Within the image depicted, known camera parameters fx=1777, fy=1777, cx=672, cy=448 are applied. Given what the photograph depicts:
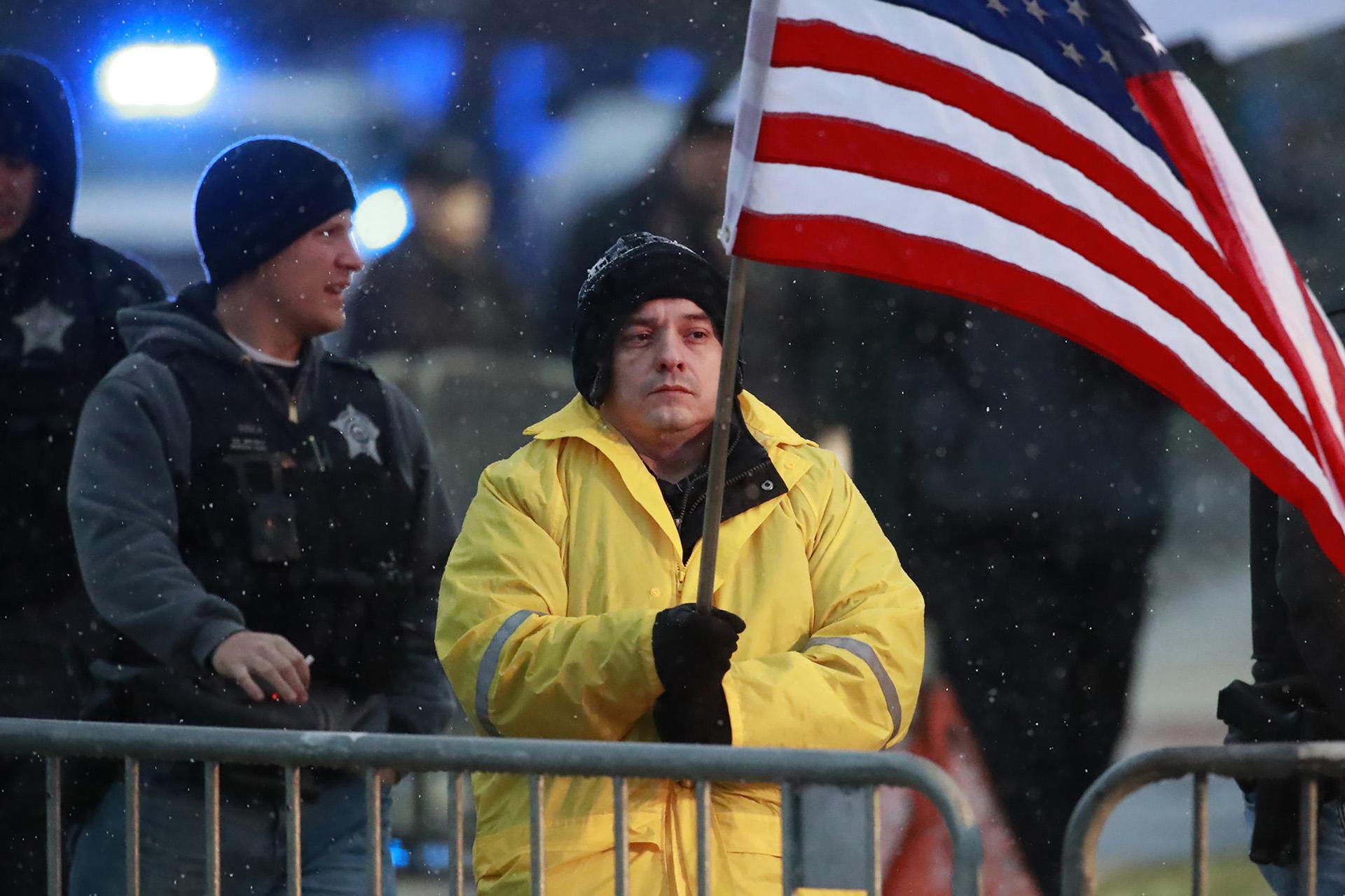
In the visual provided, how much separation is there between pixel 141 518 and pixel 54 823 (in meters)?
1.00

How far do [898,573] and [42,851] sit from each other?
6.94 ft

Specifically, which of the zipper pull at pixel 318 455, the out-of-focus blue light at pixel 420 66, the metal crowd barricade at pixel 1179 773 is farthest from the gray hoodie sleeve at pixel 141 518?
the metal crowd barricade at pixel 1179 773

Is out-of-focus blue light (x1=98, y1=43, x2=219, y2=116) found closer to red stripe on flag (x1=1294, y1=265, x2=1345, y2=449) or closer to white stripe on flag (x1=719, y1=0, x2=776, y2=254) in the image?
white stripe on flag (x1=719, y1=0, x2=776, y2=254)

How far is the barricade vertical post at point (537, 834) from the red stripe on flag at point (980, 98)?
1.03 m

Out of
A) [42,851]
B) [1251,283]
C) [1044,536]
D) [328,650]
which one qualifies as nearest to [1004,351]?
[1044,536]

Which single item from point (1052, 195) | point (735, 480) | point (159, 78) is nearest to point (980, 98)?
point (1052, 195)

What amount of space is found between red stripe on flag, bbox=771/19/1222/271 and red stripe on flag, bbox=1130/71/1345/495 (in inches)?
1.2

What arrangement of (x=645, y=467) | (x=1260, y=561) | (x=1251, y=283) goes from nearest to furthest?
(x=1251, y=283) → (x=645, y=467) → (x=1260, y=561)

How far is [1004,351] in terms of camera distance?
3.56m

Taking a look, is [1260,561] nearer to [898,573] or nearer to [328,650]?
[898,573]

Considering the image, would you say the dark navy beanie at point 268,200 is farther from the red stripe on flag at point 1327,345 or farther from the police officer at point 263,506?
the red stripe on flag at point 1327,345

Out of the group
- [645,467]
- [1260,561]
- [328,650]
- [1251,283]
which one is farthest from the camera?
[328,650]

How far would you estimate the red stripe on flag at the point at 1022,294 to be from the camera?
2.24m

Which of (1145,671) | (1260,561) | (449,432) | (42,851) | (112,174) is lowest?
(42,851)
